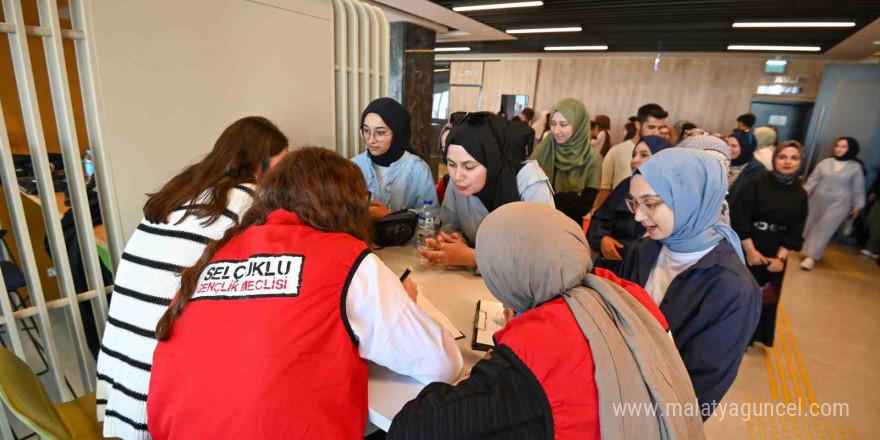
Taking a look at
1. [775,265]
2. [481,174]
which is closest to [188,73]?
[481,174]

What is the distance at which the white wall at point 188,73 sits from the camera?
1.50m

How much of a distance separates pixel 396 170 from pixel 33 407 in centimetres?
184

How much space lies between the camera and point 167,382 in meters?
0.92

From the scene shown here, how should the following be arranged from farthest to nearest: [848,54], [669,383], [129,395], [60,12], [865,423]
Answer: [848,54]
[865,423]
[60,12]
[129,395]
[669,383]

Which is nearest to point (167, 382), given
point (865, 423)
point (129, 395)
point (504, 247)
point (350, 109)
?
point (129, 395)

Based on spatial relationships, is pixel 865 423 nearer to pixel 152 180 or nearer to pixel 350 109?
pixel 350 109

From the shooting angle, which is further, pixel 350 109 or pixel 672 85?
pixel 672 85

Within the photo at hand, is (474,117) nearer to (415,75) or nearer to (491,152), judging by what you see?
(491,152)

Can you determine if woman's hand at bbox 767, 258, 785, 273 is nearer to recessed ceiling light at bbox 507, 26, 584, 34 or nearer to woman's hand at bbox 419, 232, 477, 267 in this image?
woman's hand at bbox 419, 232, 477, 267

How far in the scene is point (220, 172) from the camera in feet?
4.71

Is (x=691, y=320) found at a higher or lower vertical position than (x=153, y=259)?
lower

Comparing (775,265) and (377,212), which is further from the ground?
(377,212)

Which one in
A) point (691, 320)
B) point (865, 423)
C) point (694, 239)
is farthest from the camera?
point (865, 423)

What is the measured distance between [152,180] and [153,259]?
2.11ft
